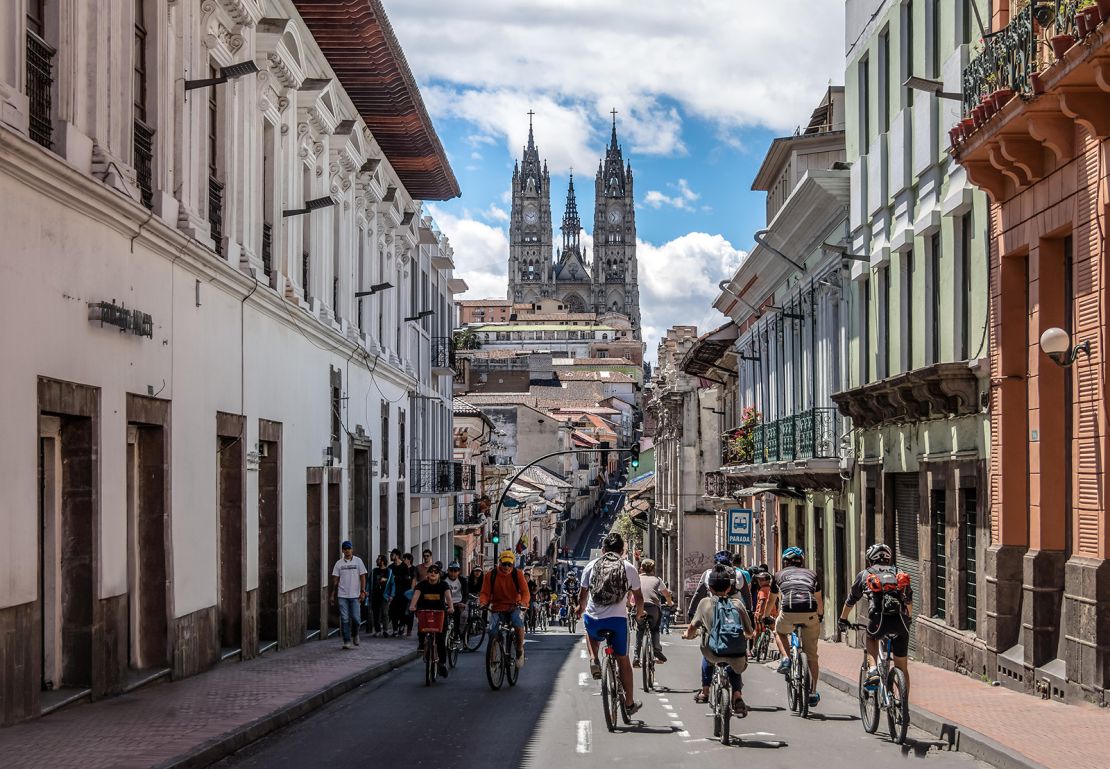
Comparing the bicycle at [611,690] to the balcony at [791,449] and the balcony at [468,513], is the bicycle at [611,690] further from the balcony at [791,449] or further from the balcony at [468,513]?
the balcony at [468,513]

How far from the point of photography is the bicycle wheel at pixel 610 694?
13.6 meters

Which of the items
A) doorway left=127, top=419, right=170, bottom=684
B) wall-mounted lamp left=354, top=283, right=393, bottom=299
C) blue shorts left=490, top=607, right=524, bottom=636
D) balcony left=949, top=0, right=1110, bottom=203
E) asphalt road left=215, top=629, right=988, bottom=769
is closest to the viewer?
asphalt road left=215, top=629, right=988, bottom=769

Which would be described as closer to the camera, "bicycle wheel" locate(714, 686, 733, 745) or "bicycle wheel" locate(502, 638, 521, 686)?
"bicycle wheel" locate(714, 686, 733, 745)

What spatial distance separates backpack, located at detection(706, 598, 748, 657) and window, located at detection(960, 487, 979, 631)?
631cm

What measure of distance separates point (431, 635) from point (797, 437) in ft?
40.4

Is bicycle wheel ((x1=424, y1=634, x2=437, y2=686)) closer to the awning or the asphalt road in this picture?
the asphalt road

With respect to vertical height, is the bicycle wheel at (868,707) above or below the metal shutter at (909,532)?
below

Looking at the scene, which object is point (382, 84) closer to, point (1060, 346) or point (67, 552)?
point (67, 552)

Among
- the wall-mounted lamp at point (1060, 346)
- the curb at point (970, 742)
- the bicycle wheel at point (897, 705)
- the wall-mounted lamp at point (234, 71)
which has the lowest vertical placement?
the curb at point (970, 742)

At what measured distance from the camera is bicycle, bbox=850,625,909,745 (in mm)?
12484

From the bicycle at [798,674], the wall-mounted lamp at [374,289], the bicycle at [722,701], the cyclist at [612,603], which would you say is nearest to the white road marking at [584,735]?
the cyclist at [612,603]

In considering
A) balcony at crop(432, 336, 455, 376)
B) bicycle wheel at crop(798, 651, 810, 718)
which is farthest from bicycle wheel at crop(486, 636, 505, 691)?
balcony at crop(432, 336, 455, 376)

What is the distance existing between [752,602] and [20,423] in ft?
38.8

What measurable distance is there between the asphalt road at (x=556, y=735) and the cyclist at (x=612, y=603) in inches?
20.7
